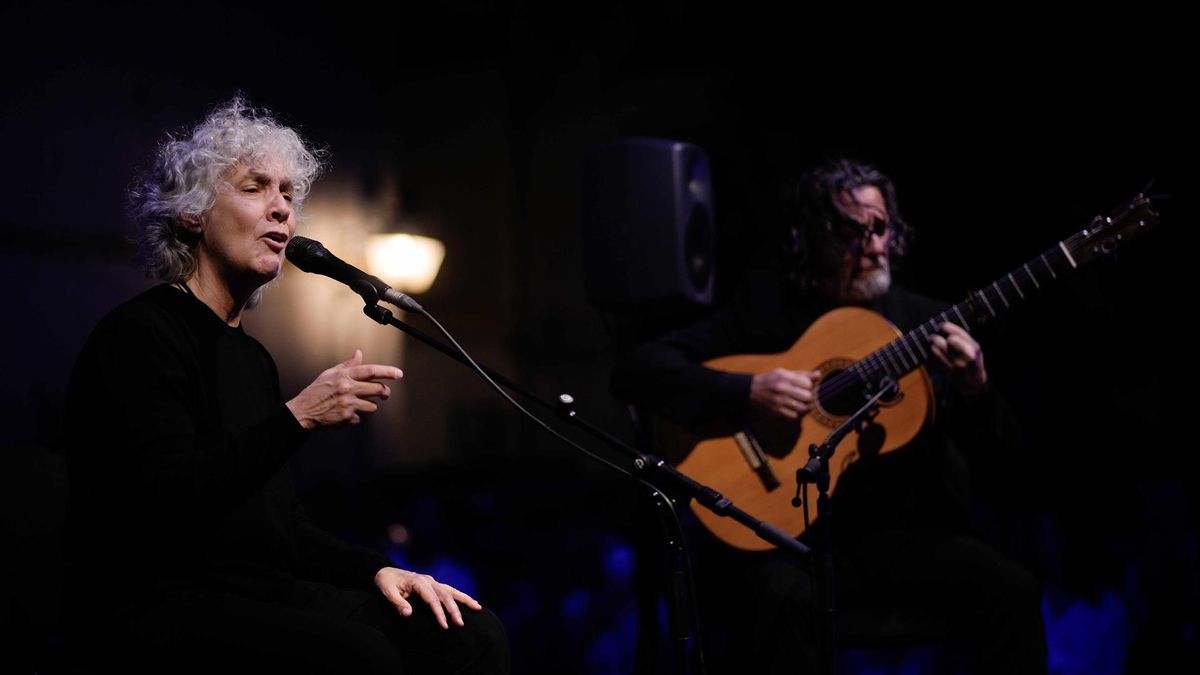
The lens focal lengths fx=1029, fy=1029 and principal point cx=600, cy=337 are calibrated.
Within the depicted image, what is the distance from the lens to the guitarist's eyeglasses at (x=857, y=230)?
321 cm

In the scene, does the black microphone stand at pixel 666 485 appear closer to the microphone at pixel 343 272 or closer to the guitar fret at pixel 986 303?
the microphone at pixel 343 272

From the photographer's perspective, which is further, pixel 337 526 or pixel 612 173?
pixel 337 526

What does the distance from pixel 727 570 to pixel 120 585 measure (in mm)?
1865

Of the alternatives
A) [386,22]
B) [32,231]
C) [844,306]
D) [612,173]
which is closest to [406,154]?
[386,22]

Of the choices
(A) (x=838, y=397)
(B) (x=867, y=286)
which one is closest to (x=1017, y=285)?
(B) (x=867, y=286)

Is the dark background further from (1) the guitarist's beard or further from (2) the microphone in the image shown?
(2) the microphone

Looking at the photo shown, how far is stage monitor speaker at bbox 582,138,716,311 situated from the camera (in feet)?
11.3

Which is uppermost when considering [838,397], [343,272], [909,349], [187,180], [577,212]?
[577,212]

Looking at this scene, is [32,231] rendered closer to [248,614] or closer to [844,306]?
[248,614]

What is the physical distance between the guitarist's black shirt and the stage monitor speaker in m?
0.19

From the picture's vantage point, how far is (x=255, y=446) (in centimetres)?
176

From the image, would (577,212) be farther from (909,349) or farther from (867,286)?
(909,349)

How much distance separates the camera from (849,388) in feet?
9.89

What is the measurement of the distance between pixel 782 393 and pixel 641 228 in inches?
31.9
